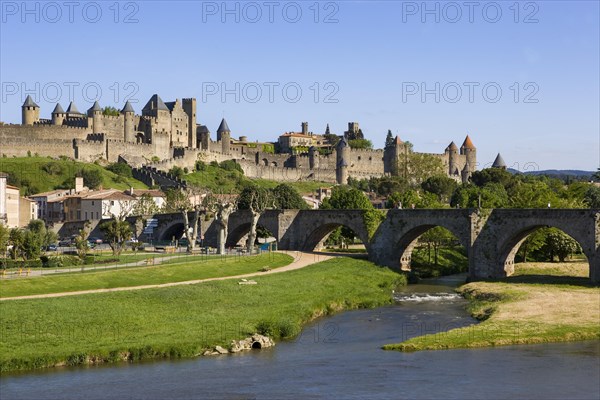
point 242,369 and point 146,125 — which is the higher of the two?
point 146,125

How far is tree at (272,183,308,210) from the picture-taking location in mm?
87500

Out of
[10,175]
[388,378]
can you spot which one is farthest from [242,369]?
[10,175]

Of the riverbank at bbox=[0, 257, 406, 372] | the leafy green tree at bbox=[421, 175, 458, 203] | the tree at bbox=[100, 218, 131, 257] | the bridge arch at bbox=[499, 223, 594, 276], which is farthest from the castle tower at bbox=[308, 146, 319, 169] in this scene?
the riverbank at bbox=[0, 257, 406, 372]

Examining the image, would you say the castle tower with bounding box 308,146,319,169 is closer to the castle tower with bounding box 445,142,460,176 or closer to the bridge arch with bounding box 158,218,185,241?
the castle tower with bounding box 445,142,460,176

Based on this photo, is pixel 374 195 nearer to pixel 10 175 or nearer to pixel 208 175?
pixel 208 175

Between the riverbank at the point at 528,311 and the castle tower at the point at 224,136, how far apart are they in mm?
81801

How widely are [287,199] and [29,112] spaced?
50.6 m

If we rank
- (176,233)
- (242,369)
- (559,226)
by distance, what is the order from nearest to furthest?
(242,369) < (559,226) < (176,233)

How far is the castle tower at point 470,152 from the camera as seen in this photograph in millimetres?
154375

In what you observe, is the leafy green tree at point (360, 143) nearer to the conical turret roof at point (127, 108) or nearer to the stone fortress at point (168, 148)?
the stone fortress at point (168, 148)

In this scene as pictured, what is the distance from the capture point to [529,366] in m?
30.7

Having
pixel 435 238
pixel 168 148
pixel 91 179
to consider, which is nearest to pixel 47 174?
pixel 91 179

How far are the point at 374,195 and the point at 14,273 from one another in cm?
7939

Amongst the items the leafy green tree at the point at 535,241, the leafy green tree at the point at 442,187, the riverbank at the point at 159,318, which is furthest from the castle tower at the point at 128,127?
the riverbank at the point at 159,318
